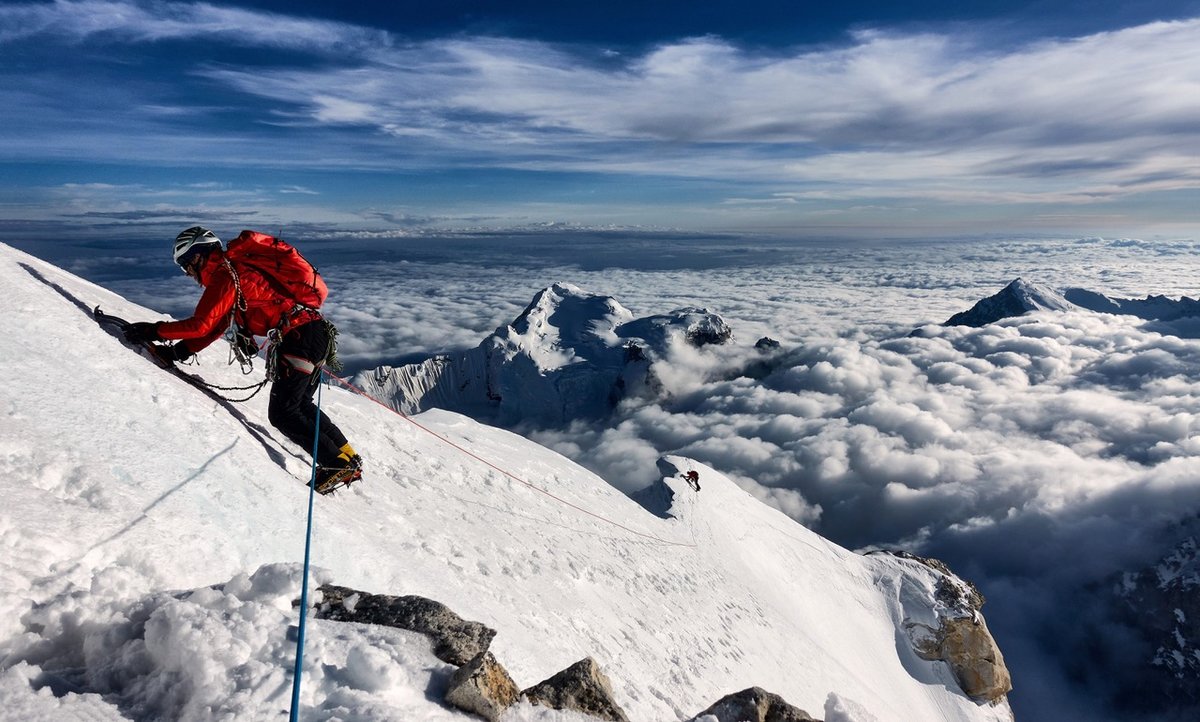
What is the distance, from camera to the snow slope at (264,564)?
3.32 m

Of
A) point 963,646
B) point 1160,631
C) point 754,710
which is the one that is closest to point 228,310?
point 754,710

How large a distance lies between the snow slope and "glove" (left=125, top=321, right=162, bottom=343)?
0.27m

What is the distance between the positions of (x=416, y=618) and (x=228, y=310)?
4513mm

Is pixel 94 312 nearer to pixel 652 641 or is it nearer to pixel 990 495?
pixel 652 641

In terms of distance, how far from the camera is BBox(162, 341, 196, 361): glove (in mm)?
7133

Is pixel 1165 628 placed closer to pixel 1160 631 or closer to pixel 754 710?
pixel 1160 631

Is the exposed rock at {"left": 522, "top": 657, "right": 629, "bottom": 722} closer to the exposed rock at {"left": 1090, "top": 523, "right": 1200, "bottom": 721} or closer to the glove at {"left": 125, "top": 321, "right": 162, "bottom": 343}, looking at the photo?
the glove at {"left": 125, "top": 321, "right": 162, "bottom": 343}

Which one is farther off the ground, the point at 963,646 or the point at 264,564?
the point at 264,564

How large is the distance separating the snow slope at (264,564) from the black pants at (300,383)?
15.8 inches

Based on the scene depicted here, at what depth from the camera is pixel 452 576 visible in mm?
7125

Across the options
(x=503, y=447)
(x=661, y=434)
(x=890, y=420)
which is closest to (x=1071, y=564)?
(x=890, y=420)

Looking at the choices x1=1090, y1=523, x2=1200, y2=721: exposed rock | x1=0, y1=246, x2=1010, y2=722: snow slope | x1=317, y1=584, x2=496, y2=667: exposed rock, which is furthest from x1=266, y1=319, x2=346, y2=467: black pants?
x1=1090, y1=523, x2=1200, y2=721: exposed rock

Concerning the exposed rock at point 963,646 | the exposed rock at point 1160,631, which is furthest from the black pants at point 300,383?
the exposed rock at point 1160,631

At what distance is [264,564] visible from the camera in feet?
15.5
